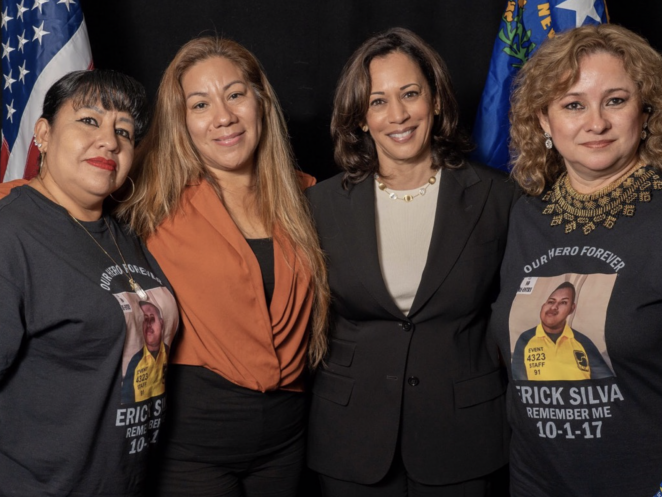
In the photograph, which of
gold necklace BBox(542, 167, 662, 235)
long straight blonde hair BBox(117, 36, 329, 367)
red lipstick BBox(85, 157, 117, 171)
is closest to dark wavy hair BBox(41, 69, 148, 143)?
red lipstick BBox(85, 157, 117, 171)

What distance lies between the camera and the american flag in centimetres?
267

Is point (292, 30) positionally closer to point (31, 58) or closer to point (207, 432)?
point (31, 58)

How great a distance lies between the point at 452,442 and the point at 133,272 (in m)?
0.97

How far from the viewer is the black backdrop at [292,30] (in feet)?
9.88

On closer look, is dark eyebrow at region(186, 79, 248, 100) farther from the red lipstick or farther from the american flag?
the american flag

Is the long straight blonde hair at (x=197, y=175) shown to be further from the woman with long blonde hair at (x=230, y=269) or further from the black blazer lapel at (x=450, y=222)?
the black blazer lapel at (x=450, y=222)

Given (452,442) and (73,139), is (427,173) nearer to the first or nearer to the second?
(452,442)

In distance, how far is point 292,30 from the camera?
119 inches

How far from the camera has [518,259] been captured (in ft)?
6.33

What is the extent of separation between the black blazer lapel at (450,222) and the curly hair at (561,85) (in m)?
0.15

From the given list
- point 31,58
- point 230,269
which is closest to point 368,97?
point 230,269

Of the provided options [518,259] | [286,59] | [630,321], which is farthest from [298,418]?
[286,59]

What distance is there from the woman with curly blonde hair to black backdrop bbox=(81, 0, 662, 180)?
114cm

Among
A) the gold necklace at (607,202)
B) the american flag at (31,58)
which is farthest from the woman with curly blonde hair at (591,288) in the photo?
the american flag at (31,58)
